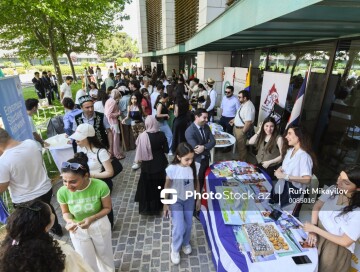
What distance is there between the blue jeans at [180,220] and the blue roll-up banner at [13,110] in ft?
9.61

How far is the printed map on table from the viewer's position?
253 cm

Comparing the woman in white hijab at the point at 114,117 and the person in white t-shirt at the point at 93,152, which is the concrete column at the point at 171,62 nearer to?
the woman in white hijab at the point at 114,117

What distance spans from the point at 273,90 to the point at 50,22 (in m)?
13.0

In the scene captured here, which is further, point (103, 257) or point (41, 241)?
point (103, 257)

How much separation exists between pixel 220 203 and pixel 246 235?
23.5 inches

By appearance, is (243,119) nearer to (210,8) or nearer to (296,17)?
(296,17)

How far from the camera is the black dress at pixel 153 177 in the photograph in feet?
12.1

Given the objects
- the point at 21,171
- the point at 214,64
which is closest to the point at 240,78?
the point at 214,64

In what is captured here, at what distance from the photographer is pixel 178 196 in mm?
2867

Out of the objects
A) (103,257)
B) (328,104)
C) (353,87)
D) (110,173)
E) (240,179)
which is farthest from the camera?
(328,104)

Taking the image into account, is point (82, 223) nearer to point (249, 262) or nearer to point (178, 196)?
point (178, 196)

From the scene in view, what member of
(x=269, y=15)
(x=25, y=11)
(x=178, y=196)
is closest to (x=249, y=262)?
(x=178, y=196)

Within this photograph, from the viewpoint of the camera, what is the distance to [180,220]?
2889 millimetres

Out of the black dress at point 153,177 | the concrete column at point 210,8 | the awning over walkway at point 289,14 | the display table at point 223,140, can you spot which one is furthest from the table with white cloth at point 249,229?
the concrete column at point 210,8
